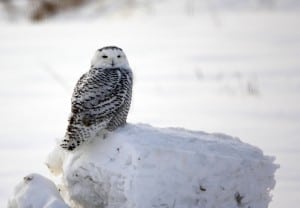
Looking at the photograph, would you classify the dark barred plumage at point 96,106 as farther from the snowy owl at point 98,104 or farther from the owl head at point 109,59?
the owl head at point 109,59

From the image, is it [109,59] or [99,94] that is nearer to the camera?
[99,94]

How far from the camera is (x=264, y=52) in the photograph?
1180cm

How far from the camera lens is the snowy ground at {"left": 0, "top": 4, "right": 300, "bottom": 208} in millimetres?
7059

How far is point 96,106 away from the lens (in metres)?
4.83

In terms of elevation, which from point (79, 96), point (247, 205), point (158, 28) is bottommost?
point (158, 28)

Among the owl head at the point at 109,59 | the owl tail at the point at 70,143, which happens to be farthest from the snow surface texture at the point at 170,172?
the owl head at the point at 109,59

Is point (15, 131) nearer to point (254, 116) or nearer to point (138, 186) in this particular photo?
point (254, 116)

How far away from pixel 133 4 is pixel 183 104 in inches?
324

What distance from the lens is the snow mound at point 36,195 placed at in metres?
4.59

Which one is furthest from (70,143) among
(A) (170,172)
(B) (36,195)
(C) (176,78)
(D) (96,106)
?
(C) (176,78)

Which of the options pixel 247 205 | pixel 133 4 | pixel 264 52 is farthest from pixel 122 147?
pixel 133 4

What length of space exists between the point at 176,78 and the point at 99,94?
5.63 metres

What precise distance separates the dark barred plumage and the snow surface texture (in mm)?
100

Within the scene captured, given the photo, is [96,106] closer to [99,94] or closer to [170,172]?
[99,94]
